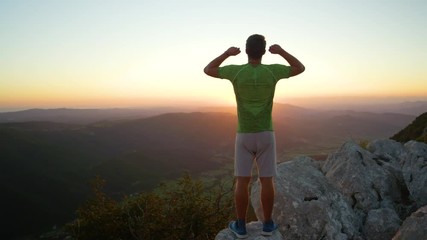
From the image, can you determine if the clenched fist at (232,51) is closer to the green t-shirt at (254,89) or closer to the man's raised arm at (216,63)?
the man's raised arm at (216,63)

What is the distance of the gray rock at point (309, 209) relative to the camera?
12.7 metres

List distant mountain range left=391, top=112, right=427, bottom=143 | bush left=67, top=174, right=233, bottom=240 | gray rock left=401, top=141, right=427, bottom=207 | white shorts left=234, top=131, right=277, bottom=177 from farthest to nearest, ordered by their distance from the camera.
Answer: distant mountain range left=391, top=112, right=427, bottom=143 < bush left=67, top=174, right=233, bottom=240 < gray rock left=401, top=141, right=427, bottom=207 < white shorts left=234, top=131, right=277, bottom=177

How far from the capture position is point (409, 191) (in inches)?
720

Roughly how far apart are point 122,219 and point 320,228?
32.9 metres

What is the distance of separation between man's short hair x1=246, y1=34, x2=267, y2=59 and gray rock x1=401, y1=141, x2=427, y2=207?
44.8 feet

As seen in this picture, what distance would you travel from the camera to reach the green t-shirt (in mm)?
8430

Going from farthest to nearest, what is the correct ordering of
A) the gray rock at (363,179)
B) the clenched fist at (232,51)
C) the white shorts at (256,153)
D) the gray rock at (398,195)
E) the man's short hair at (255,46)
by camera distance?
the gray rock at (398,195) < the gray rock at (363,179) < the white shorts at (256,153) < the clenched fist at (232,51) < the man's short hair at (255,46)

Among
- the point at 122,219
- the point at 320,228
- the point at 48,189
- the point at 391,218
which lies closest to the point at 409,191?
the point at 391,218

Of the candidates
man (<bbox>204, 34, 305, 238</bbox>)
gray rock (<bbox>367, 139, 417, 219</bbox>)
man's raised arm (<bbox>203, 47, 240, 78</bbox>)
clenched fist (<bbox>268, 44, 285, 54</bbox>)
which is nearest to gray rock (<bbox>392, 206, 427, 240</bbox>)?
man (<bbox>204, 34, 305, 238</bbox>)

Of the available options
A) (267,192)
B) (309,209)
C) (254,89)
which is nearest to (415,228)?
(309,209)

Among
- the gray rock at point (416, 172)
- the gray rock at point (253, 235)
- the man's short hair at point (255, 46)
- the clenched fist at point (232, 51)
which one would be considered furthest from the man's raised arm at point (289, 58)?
the gray rock at point (416, 172)

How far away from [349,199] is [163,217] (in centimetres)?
2405

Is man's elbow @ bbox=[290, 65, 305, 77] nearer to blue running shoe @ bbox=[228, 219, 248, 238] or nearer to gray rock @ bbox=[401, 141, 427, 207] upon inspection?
blue running shoe @ bbox=[228, 219, 248, 238]

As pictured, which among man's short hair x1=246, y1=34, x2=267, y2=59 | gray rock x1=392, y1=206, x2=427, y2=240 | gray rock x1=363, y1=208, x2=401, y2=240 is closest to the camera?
man's short hair x1=246, y1=34, x2=267, y2=59
